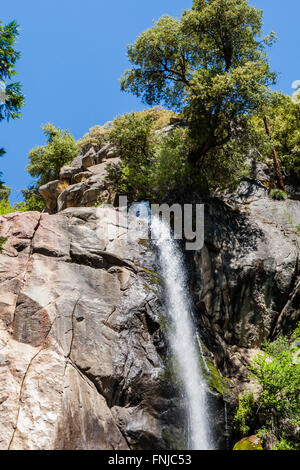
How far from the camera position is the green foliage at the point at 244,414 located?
1248cm

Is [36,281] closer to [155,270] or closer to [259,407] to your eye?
[155,270]

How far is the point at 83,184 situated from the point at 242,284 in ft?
34.6

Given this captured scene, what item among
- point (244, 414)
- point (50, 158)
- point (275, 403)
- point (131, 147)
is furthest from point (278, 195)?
point (50, 158)

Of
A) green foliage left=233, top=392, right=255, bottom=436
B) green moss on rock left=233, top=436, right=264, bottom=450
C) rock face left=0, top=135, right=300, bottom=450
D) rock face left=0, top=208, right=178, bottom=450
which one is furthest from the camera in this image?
green foliage left=233, top=392, right=255, bottom=436

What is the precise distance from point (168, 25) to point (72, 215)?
11989 mm

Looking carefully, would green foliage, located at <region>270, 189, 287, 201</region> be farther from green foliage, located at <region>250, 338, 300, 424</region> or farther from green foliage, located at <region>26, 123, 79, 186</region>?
green foliage, located at <region>26, 123, 79, 186</region>

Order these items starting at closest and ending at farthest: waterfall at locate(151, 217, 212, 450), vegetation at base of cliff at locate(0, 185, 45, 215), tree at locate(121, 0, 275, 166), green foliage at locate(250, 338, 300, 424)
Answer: waterfall at locate(151, 217, 212, 450)
green foliage at locate(250, 338, 300, 424)
tree at locate(121, 0, 275, 166)
vegetation at base of cliff at locate(0, 185, 45, 215)

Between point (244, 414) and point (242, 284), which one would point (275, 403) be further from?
point (242, 284)

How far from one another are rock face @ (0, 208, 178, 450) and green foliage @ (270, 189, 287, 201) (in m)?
10.1

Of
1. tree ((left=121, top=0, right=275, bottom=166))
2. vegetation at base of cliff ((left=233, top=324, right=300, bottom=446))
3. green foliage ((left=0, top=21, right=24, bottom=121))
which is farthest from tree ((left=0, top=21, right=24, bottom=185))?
vegetation at base of cliff ((left=233, top=324, right=300, bottom=446))

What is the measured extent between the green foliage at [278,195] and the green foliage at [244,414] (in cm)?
1093

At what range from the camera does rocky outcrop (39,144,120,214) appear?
20.5 m

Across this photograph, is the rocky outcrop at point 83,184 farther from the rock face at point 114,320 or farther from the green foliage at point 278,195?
the green foliage at point 278,195

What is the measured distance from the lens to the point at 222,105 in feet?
59.0
